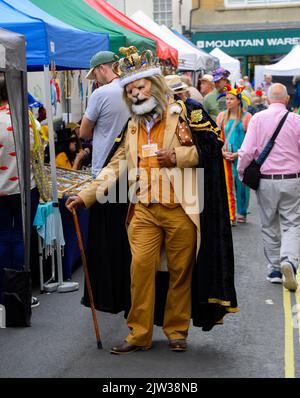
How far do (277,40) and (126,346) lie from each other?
31559 millimetres

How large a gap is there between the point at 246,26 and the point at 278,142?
29405 millimetres

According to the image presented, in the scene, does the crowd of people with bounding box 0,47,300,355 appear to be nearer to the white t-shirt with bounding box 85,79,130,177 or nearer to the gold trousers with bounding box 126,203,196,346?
the gold trousers with bounding box 126,203,196,346

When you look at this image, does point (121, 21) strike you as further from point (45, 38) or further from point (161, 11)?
point (161, 11)

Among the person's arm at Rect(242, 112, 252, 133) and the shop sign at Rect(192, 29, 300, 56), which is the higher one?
the shop sign at Rect(192, 29, 300, 56)

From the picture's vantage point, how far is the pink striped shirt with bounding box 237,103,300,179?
803cm

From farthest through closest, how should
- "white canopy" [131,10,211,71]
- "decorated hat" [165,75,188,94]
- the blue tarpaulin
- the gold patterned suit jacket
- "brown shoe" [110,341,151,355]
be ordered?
"white canopy" [131,10,211,71]
the blue tarpaulin
"decorated hat" [165,75,188,94]
"brown shoe" [110,341,151,355]
the gold patterned suit jacket

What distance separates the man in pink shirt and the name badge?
2.56 m

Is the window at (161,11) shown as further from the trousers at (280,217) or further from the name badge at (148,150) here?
the name badge at (148,150)

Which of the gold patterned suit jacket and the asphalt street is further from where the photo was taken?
the gold patterned suit jacket

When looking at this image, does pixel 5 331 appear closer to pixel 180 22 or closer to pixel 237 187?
pixel 237 187

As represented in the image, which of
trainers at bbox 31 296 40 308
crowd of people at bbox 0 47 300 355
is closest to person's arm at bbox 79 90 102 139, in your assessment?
crowd of people at bbox 0 47 300 355

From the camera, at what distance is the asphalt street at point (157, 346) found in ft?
18.1

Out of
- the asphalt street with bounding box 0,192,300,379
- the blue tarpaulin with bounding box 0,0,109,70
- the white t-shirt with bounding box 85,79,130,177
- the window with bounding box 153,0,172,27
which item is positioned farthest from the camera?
the window with bounding box 153,0,172,27

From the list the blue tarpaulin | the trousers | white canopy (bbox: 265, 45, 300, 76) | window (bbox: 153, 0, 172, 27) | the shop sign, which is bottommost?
the trousers
